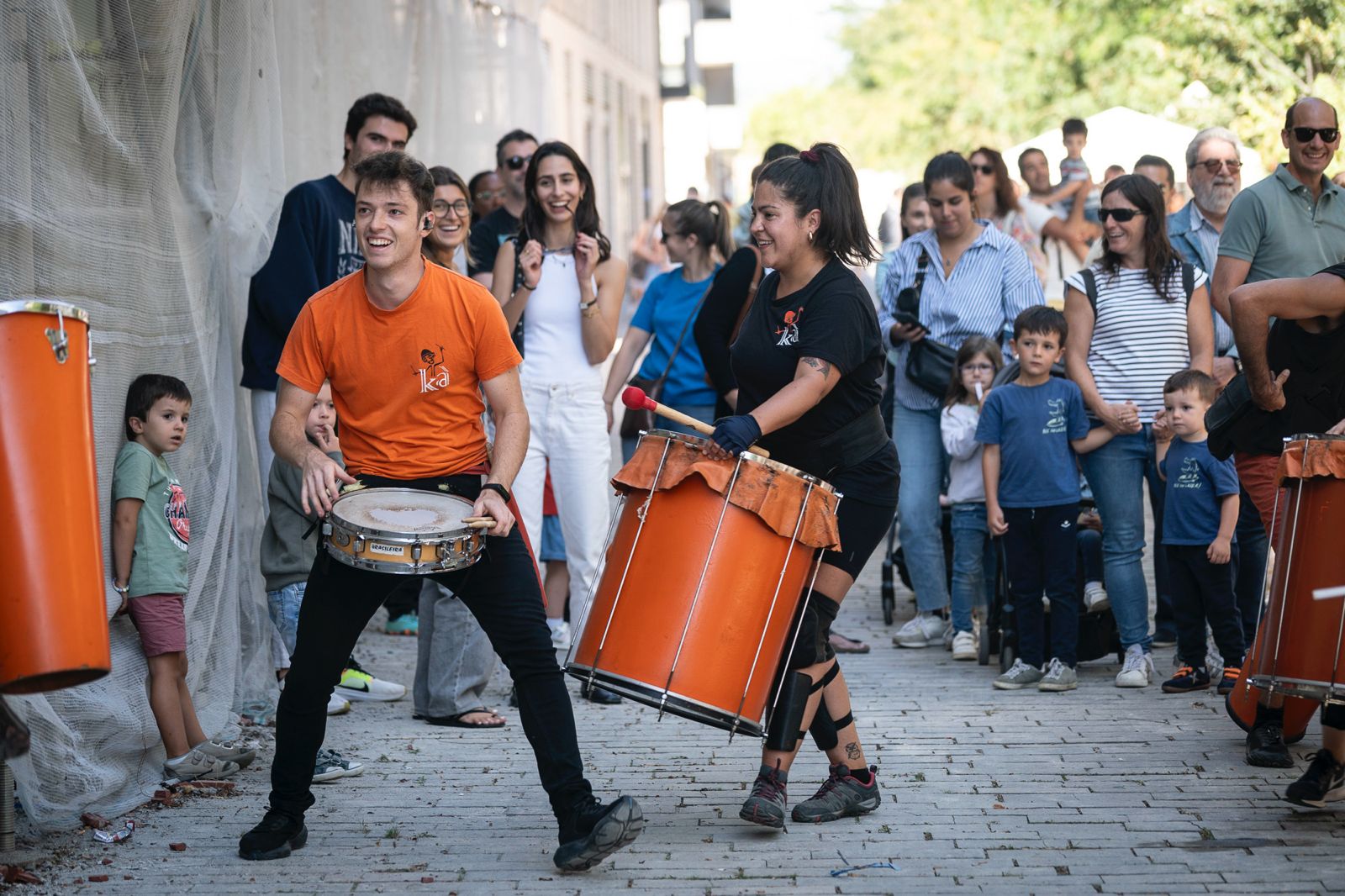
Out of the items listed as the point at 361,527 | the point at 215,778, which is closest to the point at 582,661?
the point at 361,527

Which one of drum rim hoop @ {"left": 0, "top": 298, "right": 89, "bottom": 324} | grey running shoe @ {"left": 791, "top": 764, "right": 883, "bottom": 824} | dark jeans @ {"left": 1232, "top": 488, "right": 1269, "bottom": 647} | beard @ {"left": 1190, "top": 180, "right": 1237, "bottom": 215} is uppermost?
beard @ {"left": 1190, "top": 180, "right": 1237, "bottom": 215}

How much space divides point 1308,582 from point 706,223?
4080mm

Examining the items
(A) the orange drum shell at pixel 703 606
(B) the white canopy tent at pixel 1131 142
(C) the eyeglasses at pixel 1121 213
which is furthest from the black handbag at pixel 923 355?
(B) the white canopy tent at pixel 1131 142

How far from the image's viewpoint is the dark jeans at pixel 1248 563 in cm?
691

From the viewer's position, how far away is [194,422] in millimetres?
6566

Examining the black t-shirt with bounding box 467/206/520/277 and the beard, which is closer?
the beard

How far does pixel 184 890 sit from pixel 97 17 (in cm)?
303

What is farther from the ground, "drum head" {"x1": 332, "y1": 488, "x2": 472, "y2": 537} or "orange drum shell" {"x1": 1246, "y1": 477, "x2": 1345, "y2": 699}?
"drum head" {"x1": 332, "y1": 488, "x2": 472, "y2": 537}

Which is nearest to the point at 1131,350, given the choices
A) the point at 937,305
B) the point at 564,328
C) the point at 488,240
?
the point at 937,305

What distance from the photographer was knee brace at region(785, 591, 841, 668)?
522 cm

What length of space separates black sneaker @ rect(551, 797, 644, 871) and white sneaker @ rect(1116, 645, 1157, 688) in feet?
11.0

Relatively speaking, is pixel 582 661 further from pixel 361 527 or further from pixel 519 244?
pixel 519 244

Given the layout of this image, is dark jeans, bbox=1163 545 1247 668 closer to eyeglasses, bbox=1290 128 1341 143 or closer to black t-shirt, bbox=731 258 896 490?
eyeglasses, bbox=1290 128 1341 143

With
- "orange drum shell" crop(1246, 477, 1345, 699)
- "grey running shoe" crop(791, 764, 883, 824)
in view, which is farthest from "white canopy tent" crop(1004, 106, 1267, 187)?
"grey running shoe" crop(791, 764, 883, 824)
